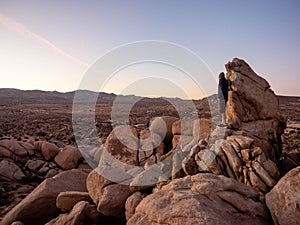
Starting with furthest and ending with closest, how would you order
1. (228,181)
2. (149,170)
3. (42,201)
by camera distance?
(42,201) → (149,170) → (228,181)

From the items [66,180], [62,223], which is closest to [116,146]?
[66,180]

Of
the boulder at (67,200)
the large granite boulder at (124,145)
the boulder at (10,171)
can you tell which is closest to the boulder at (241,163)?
the large granite boulder at (124,145)

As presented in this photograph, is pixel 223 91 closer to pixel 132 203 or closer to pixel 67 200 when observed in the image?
pixel 132 203

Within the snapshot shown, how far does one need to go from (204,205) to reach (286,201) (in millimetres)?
2119

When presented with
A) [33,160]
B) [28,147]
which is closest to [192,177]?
[33,160]

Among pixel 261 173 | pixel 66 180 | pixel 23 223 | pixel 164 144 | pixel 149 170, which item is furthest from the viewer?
pixel 66 180

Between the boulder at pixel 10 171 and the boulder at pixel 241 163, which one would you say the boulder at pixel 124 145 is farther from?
the boulder at pixel 10 171

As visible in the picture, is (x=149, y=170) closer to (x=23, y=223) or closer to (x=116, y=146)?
(x=116, y=146)

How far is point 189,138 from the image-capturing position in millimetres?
12742

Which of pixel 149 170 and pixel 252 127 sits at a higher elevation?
pixel 252 127

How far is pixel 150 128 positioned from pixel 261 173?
6.17 meters

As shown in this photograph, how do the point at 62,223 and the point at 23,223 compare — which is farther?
the point at 23,223

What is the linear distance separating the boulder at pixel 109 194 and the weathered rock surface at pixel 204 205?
244 cm

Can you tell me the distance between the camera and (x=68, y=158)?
21312 millimetres
